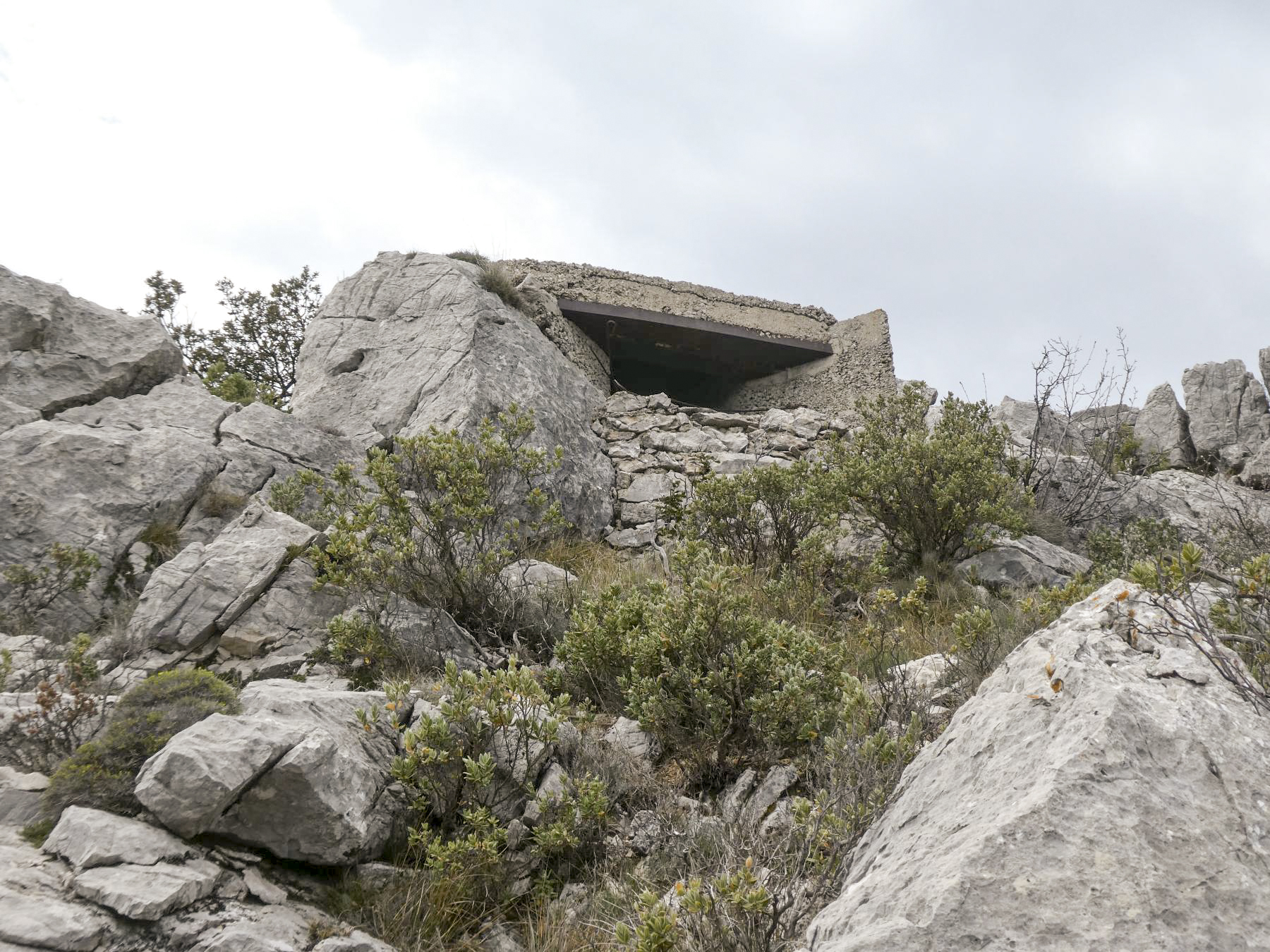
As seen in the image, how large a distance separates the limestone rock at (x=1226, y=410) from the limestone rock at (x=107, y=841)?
18.3 metres

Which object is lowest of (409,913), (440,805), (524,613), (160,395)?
(409,913)

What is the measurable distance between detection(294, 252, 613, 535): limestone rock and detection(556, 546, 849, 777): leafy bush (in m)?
5.00

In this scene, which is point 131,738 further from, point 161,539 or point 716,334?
point 716,334

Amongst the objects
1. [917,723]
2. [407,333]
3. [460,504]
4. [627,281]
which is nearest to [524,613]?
[460,504]

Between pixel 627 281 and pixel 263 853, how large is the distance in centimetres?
1152

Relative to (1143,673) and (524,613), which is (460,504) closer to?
(524,613)

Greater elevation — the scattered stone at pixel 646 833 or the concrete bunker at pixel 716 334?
the concrete bunker at pixel 716 334

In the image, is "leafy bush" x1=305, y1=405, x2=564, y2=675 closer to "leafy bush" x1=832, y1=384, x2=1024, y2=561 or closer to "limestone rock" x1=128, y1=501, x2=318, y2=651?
"limestone rock" x1=128, y1=501, x2=318, y2=651

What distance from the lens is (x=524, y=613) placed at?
6.72 metres

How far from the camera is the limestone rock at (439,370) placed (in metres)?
10.2

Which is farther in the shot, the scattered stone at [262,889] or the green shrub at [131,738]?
the green shrub at [131,738]

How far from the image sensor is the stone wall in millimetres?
10477

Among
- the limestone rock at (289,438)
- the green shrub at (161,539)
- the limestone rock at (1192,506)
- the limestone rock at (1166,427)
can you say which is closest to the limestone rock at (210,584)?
the green shrub at (161,539)

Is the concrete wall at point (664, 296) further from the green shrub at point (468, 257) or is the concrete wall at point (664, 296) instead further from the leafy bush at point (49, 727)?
the leafy bush at point (49, 727)
